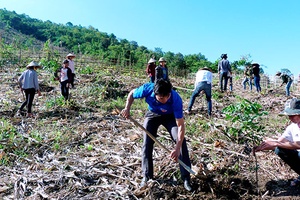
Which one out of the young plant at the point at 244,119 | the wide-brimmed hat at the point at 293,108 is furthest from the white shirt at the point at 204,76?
the wide-brimmed hat at the point at 293,108

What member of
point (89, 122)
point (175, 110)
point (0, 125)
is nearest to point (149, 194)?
point (175, 110)

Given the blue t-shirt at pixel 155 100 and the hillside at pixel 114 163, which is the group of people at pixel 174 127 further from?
the hillside at pixel 114 163

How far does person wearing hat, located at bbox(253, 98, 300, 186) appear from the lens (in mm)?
2881

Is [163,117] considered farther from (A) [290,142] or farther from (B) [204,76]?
(B) [204,76]

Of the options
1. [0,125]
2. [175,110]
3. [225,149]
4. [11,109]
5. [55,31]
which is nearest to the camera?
[175,110]

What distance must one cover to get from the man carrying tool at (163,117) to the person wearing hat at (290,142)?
2.83 feet

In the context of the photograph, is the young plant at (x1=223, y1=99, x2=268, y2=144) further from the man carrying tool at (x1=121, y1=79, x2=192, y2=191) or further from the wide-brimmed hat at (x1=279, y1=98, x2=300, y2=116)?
the man carrying tool at (x1=121, y1=79, x2=192, y2=191)

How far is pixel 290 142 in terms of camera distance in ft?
9.84

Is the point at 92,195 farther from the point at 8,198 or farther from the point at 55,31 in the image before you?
the point at 55,31

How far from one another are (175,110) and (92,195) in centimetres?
139

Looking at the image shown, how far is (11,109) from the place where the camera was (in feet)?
23.0

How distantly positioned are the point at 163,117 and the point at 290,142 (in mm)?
1452

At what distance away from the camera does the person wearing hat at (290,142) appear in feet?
9.45

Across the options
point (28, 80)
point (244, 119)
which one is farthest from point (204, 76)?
point (28, 80)
